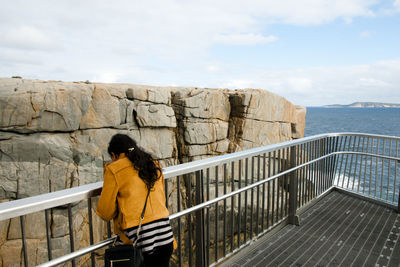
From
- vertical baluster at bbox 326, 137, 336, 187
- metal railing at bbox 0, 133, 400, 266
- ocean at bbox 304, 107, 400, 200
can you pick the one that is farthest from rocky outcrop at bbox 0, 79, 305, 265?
vertical baluster at bbox 326, 137, 336, 187

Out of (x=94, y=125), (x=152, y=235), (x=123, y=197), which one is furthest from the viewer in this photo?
(x=94, y=125)

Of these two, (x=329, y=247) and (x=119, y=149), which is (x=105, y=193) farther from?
(x=329, y=247)

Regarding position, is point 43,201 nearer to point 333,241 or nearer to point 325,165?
point 333,241

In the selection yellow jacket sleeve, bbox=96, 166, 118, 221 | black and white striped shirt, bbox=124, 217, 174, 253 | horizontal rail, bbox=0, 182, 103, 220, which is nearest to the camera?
horizontal rail, bbox=0, 182, 103, 220

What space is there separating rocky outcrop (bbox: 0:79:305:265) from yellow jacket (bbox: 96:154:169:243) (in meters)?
Answer: 11.3

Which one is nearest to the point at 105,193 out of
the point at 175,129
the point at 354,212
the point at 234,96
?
the point at 354,212

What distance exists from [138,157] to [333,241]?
11.3 ft

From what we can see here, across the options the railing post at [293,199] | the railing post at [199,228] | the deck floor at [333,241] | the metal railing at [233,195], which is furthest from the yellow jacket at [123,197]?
the railing post at [293,199]

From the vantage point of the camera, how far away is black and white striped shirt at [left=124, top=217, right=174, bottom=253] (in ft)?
6.63

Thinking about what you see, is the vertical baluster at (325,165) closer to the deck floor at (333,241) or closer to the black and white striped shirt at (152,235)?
the deck floor at (333,241)

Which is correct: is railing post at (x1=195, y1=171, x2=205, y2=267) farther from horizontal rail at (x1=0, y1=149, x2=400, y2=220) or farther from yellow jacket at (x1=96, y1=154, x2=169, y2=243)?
horizontal rail at (x1=0, y1=149, x2=400, y2=220)

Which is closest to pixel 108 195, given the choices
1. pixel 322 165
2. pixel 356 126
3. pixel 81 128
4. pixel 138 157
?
pixel 138 157

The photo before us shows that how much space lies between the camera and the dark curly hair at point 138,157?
203 centimetres

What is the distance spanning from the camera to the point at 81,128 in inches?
501
